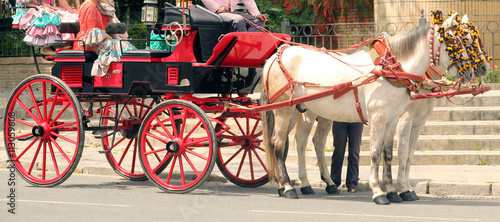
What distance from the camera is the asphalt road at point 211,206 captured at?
27.4 ft

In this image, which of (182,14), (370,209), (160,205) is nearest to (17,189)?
(160,205)

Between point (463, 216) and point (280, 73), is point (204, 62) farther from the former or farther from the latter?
point (463, 216)

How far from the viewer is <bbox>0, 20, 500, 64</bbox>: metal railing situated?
17.1 m

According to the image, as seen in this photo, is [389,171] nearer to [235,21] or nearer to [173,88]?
[235,21]

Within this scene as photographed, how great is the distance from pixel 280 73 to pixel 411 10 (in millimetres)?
8223

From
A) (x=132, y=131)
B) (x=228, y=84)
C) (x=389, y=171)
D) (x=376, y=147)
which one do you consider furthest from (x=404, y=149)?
(x=132, y=131)

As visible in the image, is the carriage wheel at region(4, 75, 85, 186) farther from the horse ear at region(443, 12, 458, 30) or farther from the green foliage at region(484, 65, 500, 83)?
the green foliage at region(484, 65, 500, 83)

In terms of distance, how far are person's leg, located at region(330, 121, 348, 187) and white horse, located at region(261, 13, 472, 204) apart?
684mm

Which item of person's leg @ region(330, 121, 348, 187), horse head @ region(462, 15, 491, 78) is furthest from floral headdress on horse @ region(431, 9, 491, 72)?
person's leg @ region(330, 121, 348, 187)

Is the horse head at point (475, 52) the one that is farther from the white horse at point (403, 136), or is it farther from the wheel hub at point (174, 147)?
the wheel hub at point (174, 147)

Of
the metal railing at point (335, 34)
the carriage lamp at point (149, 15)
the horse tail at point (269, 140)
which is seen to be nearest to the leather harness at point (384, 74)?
the horse tail at point (269, 140)

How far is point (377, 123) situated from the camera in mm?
9133

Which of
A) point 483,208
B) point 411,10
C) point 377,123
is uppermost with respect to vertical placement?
point 411,10

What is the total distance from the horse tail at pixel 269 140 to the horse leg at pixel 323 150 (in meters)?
0.65
